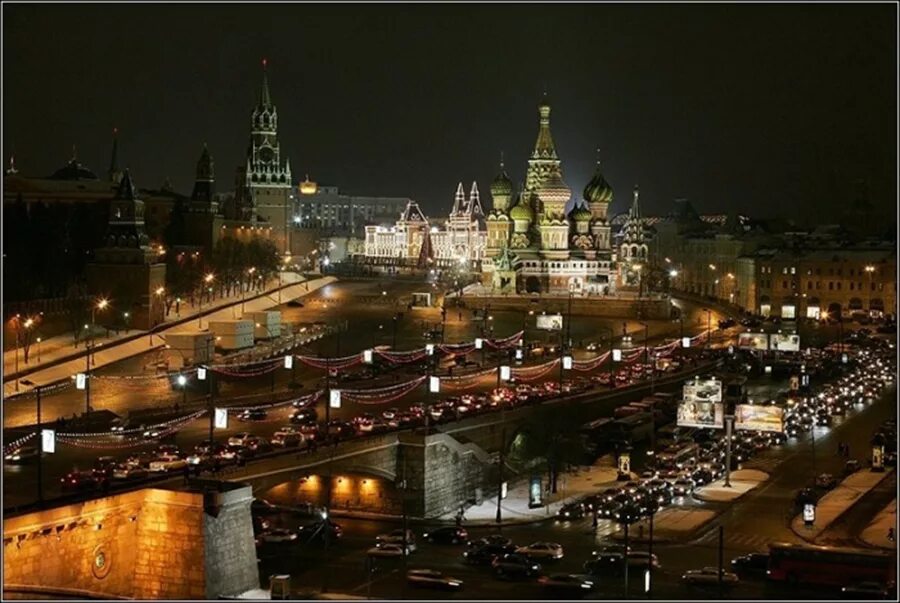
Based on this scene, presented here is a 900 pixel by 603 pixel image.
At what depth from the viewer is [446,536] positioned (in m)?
23.6

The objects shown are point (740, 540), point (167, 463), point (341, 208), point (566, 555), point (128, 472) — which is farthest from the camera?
point (341, 208)

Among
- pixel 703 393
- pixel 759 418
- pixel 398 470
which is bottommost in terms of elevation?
pixel 398 470

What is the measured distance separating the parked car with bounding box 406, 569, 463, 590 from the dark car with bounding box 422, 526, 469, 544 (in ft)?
9.79

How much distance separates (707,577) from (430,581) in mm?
4084

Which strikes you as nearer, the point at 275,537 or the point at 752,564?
the point at 752,564

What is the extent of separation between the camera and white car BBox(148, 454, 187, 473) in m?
23.1

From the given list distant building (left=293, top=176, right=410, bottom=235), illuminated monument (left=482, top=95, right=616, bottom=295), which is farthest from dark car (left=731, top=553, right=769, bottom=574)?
distant building (left=293, top=176, right=410, bottom=235)

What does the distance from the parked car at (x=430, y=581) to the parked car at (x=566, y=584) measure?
1.26 m

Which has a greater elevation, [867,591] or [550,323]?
[550,323]

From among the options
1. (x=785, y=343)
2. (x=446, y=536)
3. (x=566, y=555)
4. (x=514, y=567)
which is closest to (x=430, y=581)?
(x=514, y=567)

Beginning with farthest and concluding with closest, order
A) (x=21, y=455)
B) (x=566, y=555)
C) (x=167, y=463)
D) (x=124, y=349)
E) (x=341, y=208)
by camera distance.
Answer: (x=341, y=208) < (x=124, y=349) < (x=21, y=455) < (x=167, y=463) < (x=566, y=555)

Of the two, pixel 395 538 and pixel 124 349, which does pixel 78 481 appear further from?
pixel 124 349

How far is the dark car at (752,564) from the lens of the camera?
71.1 feet

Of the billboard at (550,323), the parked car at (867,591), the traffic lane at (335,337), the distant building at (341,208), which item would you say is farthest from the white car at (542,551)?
the distant building at (341,208)
